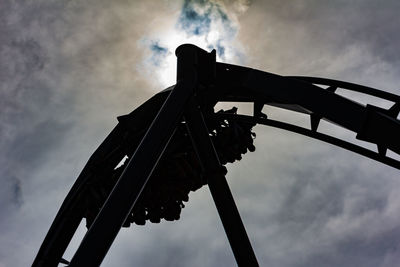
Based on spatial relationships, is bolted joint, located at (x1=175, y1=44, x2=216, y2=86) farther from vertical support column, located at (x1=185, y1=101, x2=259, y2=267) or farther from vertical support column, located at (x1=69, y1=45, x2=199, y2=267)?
vertical support column, located at (x1=185, y1=101, x2=259, y2=267)

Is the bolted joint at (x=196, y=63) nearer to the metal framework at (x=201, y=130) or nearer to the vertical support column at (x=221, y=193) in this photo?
the metal framework at (x=201, y=130)

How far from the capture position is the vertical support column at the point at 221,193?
519cm

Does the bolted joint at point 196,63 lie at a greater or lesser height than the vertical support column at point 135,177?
greater

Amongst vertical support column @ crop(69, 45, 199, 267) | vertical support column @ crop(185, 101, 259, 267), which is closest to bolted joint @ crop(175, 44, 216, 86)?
vertical support column @ crop(69, 45, 199, 267)

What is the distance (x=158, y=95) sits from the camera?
6.66 m

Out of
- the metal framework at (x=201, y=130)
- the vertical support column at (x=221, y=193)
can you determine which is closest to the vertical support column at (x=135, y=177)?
the metal framework at (x=201, y=130)

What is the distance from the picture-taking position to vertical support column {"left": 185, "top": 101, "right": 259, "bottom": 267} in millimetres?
5191

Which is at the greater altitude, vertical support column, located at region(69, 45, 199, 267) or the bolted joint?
the bolted joint

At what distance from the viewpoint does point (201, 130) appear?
18.5 ft

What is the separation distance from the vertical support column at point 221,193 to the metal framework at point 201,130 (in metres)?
0.01

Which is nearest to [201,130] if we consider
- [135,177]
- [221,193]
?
[221,193]

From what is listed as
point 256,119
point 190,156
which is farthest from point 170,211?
point 256,119

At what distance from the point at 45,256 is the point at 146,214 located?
91.3 inches

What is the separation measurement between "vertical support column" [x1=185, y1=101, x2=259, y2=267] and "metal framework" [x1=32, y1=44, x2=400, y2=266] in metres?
0.01
